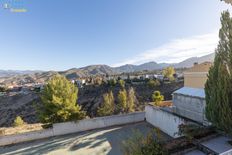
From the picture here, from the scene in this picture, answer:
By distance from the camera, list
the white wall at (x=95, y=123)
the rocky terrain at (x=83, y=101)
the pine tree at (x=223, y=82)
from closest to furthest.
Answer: the pine tree at (x=223, y=82), the white wall at (x=95, y=123), the rocky terrain at (x=83, y=101)

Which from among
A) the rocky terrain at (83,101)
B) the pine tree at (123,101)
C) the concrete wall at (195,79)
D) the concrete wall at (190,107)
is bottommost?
the rocky terrain at (83,101)

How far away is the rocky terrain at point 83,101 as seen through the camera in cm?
5044

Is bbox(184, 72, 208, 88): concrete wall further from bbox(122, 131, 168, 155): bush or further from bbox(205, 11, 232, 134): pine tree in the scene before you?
bbox(122, 131, 168, 155): bush

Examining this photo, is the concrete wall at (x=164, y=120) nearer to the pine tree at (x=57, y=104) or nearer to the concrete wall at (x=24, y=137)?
the pine tree at (x=57, y=104)

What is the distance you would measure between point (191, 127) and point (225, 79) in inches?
132

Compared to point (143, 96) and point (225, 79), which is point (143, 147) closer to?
point (225, 79)

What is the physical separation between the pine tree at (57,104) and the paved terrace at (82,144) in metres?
2.03

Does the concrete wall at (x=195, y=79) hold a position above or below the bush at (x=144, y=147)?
above

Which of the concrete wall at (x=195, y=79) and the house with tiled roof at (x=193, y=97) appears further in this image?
the concrete wall at (x=195, y=79)

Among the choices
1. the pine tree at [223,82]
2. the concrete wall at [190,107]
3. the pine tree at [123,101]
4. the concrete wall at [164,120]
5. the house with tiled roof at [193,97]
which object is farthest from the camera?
the pine tree at [123,101]

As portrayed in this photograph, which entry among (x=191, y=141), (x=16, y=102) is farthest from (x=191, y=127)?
(x=16, y=102)

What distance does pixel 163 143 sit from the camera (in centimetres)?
860

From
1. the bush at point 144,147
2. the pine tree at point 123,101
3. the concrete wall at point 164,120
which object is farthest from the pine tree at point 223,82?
the pine tree at point 123,101

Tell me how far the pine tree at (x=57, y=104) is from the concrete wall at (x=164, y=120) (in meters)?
6.95
